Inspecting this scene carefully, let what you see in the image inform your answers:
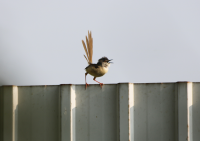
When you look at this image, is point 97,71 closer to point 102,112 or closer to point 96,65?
point 96,65

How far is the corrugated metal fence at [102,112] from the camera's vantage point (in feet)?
8.99

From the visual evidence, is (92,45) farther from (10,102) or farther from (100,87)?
(10,102)

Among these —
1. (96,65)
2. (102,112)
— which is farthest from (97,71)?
(102,112)

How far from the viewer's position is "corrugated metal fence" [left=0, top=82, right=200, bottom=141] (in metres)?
2.74

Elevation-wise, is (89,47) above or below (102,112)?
above

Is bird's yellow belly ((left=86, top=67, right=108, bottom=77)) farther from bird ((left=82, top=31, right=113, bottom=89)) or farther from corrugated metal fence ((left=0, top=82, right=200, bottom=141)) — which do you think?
corrugated metal fence ((left=0, top=82, right=200, bottom=141))

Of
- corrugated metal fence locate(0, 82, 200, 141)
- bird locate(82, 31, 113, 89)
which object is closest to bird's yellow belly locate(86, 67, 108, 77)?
bird locate(82, 31, 113, 89)

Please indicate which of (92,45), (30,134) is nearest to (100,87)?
(92,45)

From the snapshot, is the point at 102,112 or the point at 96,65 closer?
the point at 102,112

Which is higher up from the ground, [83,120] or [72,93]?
[72,93]

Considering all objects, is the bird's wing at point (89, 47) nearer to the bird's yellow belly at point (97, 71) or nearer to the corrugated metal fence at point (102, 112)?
the bird's yellow belly at point (97, 71)

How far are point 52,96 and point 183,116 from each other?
81.9 inches

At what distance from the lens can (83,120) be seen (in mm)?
3062

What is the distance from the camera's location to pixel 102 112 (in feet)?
9.86
